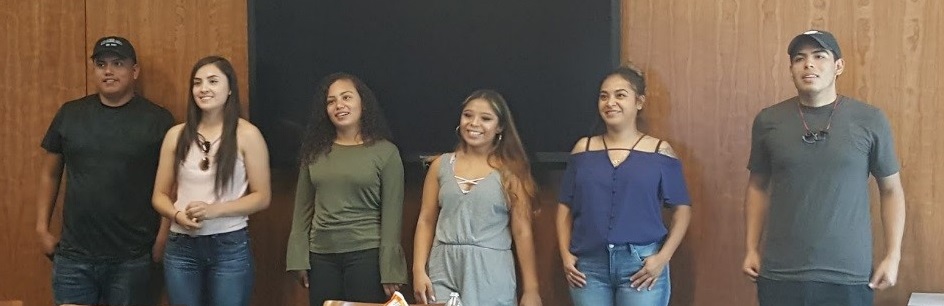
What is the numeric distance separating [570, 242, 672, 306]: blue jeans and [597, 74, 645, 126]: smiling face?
15.9 inches

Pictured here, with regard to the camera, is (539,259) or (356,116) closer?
(356,116)

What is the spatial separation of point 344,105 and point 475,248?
66 centimetres

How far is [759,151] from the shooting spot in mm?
3014

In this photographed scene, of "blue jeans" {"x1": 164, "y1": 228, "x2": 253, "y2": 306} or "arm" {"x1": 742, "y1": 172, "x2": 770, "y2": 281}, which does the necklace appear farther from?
"blue jeans" {"x1": 164, "y1": 228, "x2": 253, "y2": 306}

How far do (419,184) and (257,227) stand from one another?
0.67m

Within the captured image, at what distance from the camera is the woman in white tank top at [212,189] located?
3.20 metres

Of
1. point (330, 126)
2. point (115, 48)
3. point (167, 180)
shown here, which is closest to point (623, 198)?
point (330, 126)

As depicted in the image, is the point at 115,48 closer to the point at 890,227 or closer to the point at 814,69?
the point at 814,69

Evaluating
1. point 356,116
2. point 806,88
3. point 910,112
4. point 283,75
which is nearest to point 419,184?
point 356,116

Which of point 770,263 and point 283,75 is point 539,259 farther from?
point 283,75

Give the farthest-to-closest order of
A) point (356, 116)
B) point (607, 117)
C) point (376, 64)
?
point (376, 64), point (356, 116), point (607, 117)

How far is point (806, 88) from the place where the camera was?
2.86 m

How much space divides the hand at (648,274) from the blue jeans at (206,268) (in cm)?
131

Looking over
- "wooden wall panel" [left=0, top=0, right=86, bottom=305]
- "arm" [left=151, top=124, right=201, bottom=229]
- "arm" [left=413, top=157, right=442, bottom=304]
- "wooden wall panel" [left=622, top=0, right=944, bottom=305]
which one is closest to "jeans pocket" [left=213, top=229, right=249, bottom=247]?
"arm" [left=151, top=124, right=201, bottom=229]
